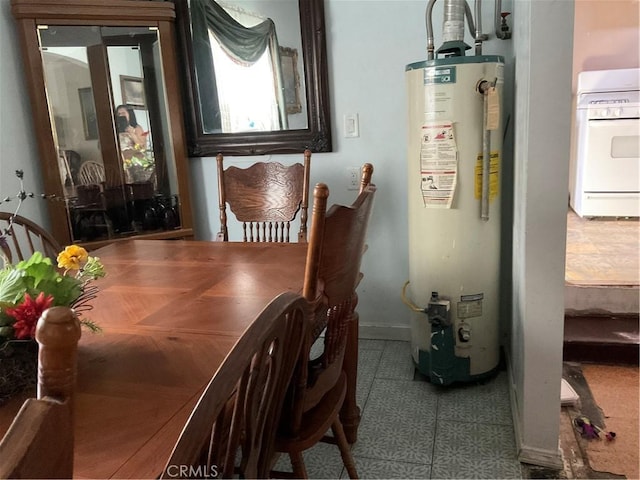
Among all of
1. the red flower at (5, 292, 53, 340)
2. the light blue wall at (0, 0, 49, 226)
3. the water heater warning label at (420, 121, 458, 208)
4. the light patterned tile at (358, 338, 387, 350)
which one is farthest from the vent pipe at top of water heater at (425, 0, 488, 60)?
the light blue wall at (0, 0, 49, 226)

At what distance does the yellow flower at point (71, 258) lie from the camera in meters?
1.09

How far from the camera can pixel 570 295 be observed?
2.69m

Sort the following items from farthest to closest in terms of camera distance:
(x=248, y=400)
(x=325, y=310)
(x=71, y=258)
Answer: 1. (x=325, y=310)
2. (x=71, y=258)
3. (x=248, y=400)

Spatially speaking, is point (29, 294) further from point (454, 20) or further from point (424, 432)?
point (454, 20)

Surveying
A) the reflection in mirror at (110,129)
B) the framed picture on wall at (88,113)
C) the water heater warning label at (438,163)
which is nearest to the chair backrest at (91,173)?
the reflection in mirror at (110,129)

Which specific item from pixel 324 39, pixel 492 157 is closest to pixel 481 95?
pixel 492 157

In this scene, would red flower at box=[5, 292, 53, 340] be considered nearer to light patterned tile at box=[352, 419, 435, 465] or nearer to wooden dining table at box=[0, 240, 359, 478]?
wooden dining table at box=[0, 240, 359, 478]

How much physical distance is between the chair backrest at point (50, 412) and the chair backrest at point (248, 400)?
158mm

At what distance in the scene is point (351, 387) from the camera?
1762mm

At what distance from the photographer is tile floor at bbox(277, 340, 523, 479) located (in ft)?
5.72

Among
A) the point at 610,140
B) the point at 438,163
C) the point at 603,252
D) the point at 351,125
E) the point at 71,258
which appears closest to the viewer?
the point at 71,258

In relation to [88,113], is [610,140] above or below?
below

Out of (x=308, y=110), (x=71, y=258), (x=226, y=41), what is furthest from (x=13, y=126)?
(x=71, y=258)

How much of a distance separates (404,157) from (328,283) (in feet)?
Result: 4.76
